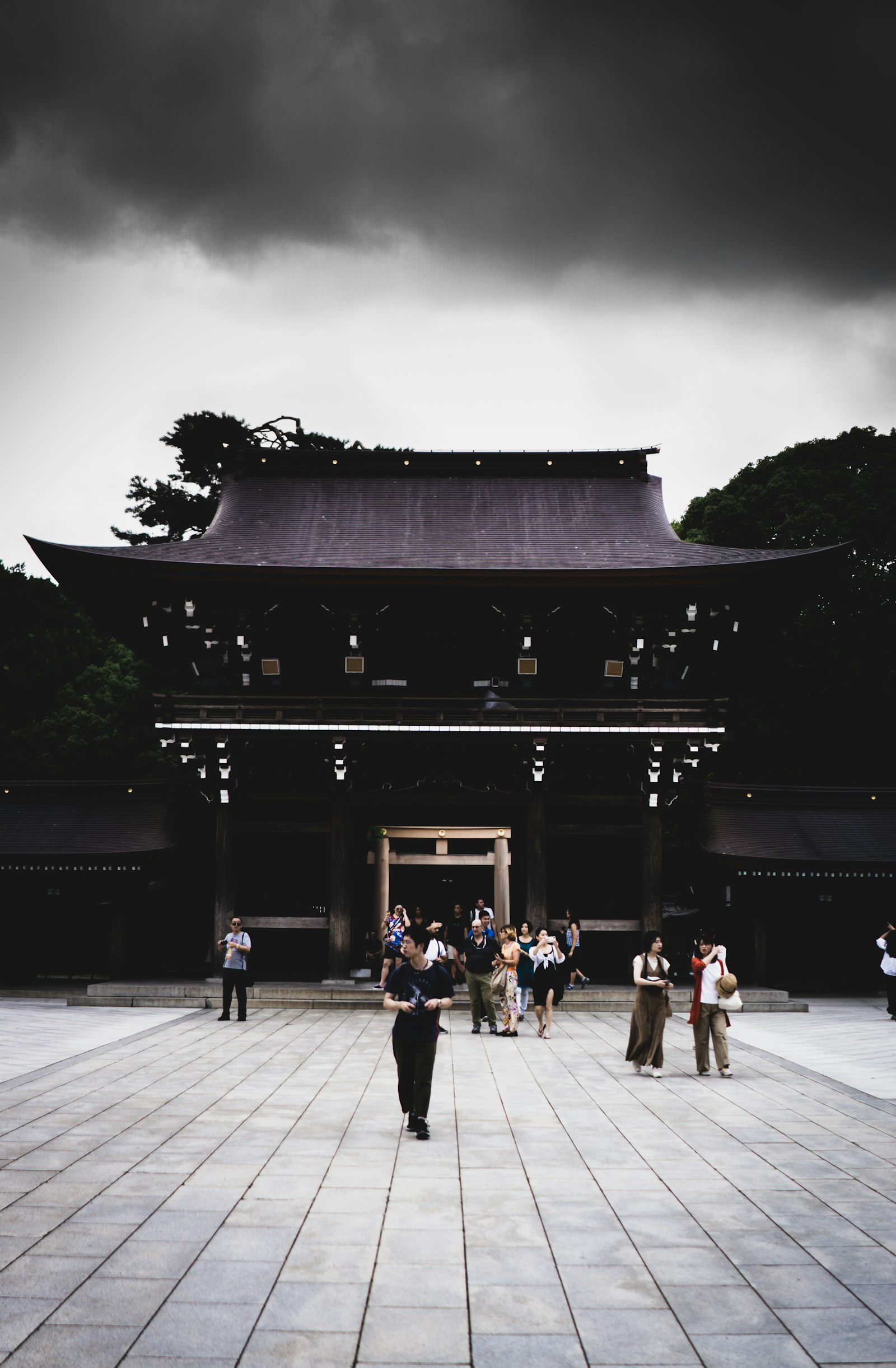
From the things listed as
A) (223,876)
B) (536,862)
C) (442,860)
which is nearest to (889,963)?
(536,862)

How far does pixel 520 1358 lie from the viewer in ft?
15.6

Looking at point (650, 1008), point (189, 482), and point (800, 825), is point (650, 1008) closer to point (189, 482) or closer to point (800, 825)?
point (800, 825)

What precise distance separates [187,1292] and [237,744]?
17586 millimetres

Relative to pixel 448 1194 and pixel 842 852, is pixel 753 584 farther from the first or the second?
pixel 448 1194

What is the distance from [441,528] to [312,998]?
12.2 metres

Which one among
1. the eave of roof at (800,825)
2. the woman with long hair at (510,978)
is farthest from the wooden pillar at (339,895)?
the eave of roof at (800,825)

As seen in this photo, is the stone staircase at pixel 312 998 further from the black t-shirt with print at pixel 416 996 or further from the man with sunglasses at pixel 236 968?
the black t-shirt with print at pixel 416 996

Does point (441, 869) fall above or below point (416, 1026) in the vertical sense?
above

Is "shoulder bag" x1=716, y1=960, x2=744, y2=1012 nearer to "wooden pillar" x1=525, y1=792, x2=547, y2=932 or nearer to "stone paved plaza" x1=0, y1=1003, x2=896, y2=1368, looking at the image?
"stone paved plaza" x1=0, y1=1003, x2=896, y2=1368

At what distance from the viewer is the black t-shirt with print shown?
916 centimetres

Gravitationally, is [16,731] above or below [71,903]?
above

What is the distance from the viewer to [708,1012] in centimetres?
Result: 1280

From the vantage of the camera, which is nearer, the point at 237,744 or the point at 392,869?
the point at 237,744

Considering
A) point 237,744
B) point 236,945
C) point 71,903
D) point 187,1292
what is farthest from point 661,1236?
point 71,903
